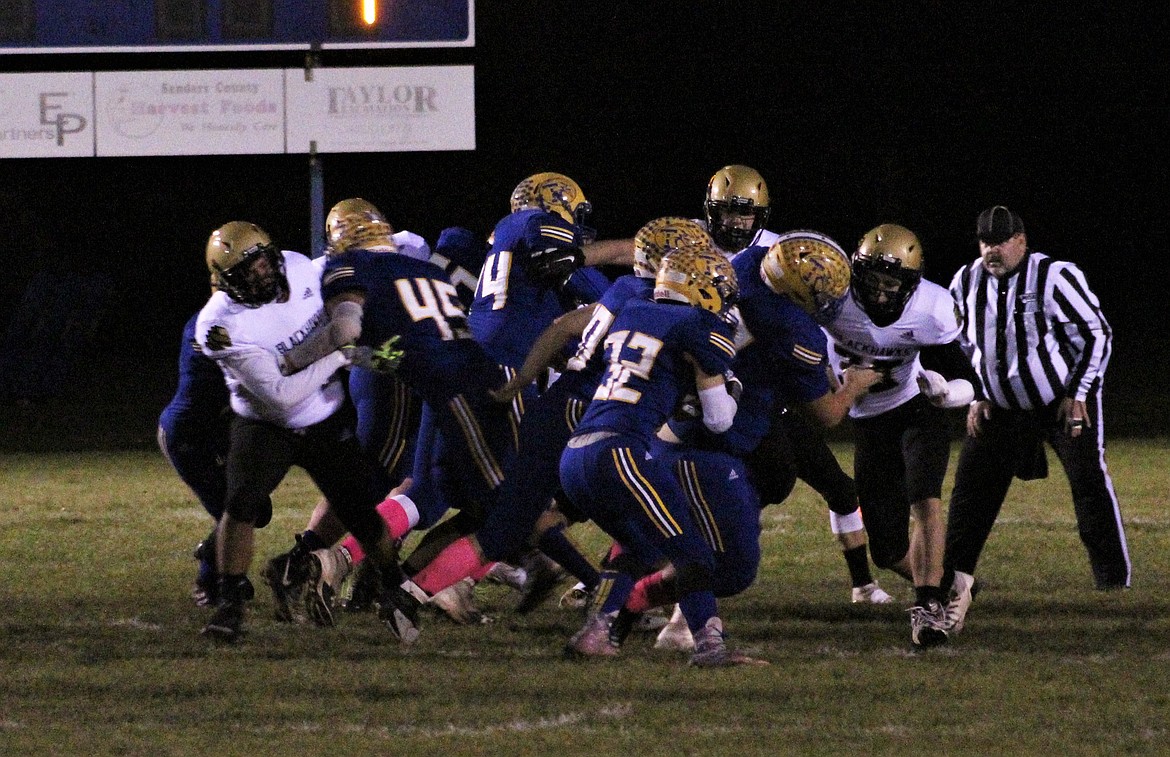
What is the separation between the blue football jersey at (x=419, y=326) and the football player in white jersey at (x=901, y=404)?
3.99 ft

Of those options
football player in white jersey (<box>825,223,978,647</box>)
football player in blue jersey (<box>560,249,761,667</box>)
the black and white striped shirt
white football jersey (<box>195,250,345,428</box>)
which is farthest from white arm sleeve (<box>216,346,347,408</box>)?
the black and white striped shirt

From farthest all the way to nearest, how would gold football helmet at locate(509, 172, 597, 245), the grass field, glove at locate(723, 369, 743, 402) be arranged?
gold football helmet at locate(509, 172, 597, 245) < glove at locate(723, 369, 743, 402) < the grass field

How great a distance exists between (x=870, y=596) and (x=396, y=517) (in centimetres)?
171

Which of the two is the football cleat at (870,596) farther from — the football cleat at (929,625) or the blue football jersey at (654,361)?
the blue football jersey at (654,361)

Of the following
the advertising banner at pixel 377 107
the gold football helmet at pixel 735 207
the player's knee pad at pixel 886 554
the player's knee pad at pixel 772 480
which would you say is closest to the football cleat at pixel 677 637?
the player's knee pad at pixel 772 480

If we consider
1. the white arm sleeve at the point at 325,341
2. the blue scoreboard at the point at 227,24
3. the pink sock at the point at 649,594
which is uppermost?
the blue scoreboard at the point at 227,24

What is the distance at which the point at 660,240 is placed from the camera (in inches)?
211

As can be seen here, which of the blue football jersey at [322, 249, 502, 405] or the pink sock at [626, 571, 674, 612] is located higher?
Result: the blue football jersey at [322, 249, 502, 405]

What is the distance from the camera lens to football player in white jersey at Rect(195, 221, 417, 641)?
17.6 feet

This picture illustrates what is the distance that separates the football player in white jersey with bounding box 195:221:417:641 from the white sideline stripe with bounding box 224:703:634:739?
1.08 meters

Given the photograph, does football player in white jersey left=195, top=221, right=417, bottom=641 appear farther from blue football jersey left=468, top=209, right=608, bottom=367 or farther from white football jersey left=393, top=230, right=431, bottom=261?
white football jersey left=393, top=230, right=431, bottom=261

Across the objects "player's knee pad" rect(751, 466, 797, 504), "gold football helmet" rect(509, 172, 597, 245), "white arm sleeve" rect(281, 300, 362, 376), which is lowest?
"player's knee pad" rect(751, 466, 797, 504)

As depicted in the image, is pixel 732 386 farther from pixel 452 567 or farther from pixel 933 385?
pixel 452 567

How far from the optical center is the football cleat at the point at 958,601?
559cm
